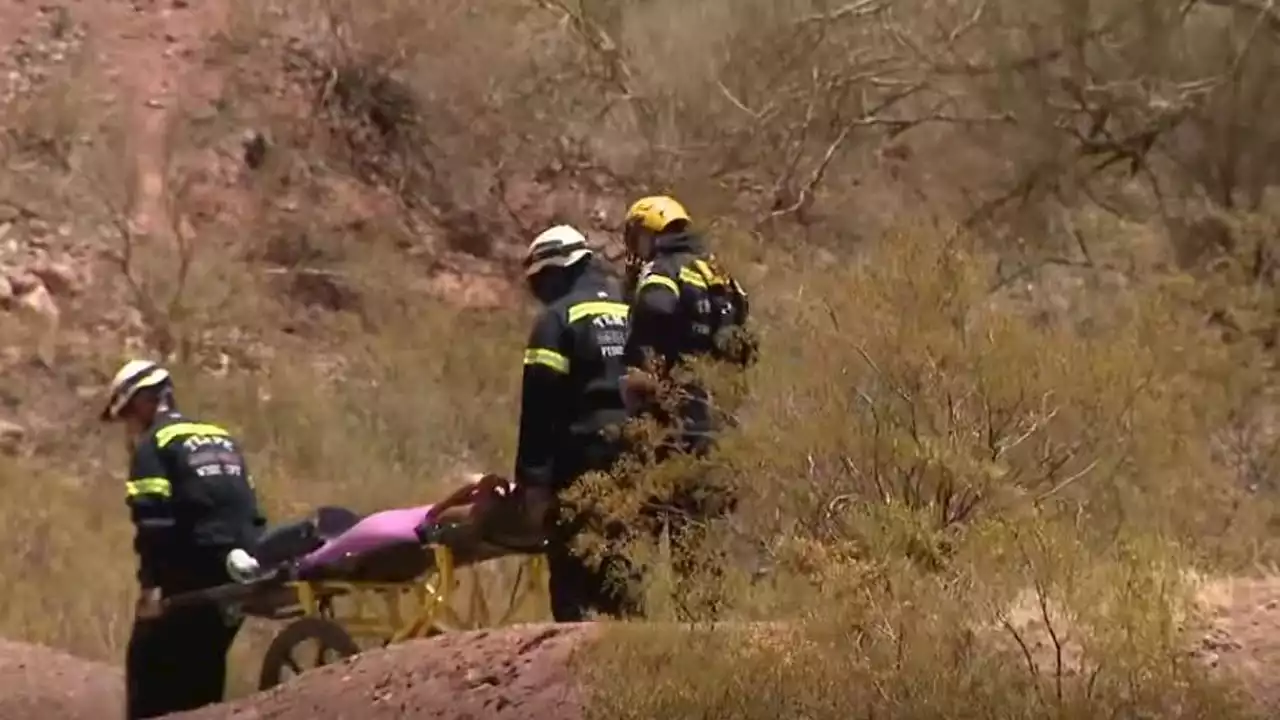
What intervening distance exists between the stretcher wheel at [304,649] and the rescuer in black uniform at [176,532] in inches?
8.8

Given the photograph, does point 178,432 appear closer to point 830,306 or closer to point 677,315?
point 677,315

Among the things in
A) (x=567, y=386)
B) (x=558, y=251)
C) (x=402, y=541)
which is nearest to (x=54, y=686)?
(x=402, y=541)

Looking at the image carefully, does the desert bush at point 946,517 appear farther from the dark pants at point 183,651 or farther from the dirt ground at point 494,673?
the dark pants at point 183,651

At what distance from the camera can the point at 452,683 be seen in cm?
651

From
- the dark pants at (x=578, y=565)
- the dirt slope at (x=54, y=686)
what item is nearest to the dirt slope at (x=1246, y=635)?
the dark pants at (x=578, y=565)

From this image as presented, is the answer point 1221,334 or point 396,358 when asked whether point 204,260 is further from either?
point 1221,334

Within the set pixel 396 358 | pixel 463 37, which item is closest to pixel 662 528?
pixel 396 358

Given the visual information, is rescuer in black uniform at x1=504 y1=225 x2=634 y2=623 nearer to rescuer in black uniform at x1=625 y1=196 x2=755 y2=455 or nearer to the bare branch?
rescuer in black uniform at x1=625 y1=196 x2=755 y2=455

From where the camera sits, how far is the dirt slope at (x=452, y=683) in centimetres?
612

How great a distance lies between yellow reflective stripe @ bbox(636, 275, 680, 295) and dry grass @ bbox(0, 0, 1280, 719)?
407 mm

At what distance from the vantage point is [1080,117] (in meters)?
16.0

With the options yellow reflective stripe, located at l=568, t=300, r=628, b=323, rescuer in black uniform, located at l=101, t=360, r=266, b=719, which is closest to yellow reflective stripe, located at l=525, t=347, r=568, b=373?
yellow reflective stripe, located at l=568, t=300, r=628, b=323

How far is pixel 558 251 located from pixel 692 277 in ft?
2.00

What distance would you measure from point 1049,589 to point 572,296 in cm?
337
